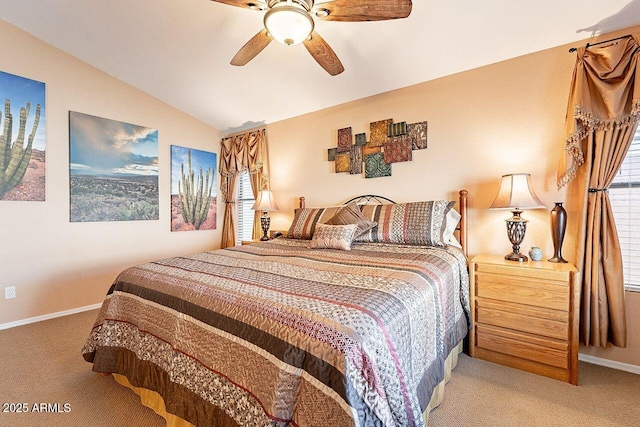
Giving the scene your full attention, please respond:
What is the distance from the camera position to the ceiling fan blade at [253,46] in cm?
194

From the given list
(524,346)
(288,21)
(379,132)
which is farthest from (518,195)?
(288,21)

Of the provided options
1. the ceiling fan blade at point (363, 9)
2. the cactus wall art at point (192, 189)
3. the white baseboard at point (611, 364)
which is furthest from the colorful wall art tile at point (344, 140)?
the white baseboard at point (611, 364)

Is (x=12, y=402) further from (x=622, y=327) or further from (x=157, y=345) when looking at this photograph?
(x=622, y=327)

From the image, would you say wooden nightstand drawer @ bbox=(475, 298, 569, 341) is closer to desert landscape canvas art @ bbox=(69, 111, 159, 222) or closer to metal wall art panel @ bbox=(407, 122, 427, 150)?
metal wall art panel @ bbox=(407, 122, 427, 150)

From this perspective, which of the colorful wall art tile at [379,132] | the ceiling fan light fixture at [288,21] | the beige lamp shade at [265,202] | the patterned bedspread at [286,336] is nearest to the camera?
the patterned bedspread at [286,336]

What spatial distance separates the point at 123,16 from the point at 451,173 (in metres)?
3.45

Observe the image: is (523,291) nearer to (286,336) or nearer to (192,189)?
(286,336)

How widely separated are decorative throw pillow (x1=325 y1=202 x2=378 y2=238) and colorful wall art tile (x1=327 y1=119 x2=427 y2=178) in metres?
0.69

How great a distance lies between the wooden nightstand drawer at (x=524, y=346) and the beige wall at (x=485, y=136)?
0.62 m

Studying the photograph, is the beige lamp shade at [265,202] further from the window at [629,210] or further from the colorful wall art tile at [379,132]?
the window at [629,210]

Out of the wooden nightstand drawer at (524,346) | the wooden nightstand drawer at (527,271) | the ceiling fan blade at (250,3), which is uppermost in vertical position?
the ceiling fan blade at (250,3)

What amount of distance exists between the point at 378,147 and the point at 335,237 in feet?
4.35

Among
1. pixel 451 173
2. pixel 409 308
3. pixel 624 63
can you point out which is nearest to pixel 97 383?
pixel 409 308

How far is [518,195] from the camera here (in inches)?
86.1
